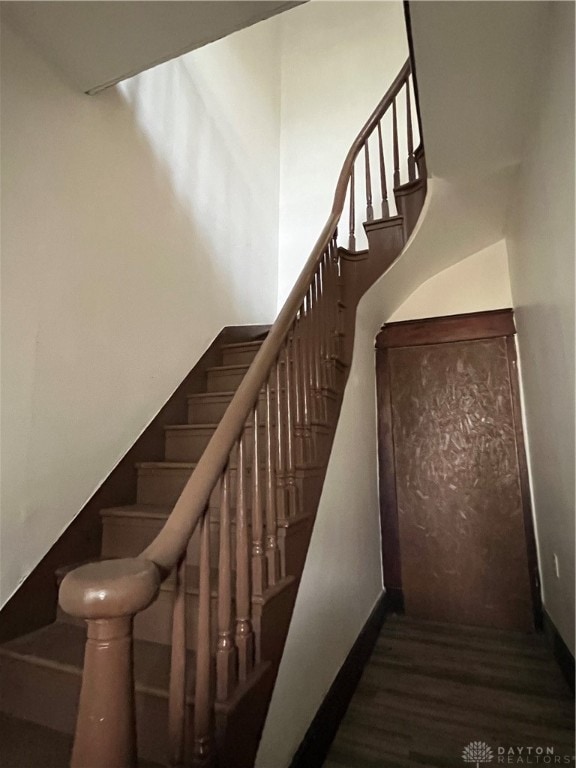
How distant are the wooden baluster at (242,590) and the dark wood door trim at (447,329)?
2.28 metres

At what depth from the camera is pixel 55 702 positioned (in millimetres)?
1345

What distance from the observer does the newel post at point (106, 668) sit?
0.68 m

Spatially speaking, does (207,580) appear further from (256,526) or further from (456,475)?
(456,475)

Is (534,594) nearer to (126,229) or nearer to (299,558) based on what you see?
(299,558)

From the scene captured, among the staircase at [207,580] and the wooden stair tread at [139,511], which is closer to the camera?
the staircase at [207,580]

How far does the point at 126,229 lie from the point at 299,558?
5.82ft

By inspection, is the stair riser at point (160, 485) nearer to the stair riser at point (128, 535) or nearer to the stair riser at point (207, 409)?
the stair riser at point (128, 535)

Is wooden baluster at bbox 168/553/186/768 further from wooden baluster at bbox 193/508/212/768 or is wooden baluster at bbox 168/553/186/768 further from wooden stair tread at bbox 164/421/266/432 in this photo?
wooden stair tread at bbox 164/421/266/432

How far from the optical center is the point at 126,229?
2191mm

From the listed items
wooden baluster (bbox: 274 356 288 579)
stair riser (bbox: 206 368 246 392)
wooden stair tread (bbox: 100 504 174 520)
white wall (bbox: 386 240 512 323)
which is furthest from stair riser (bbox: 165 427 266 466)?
white wall (bbox: 386 240 512 323)

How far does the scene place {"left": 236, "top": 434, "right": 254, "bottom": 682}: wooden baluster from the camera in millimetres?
1198

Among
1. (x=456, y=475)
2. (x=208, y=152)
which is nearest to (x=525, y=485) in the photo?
(x=456, y=475)

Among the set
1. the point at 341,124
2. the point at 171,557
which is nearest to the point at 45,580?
the point at 171,557

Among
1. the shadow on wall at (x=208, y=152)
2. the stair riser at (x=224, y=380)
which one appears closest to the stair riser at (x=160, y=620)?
the stair riser at (x=224, y=380)
